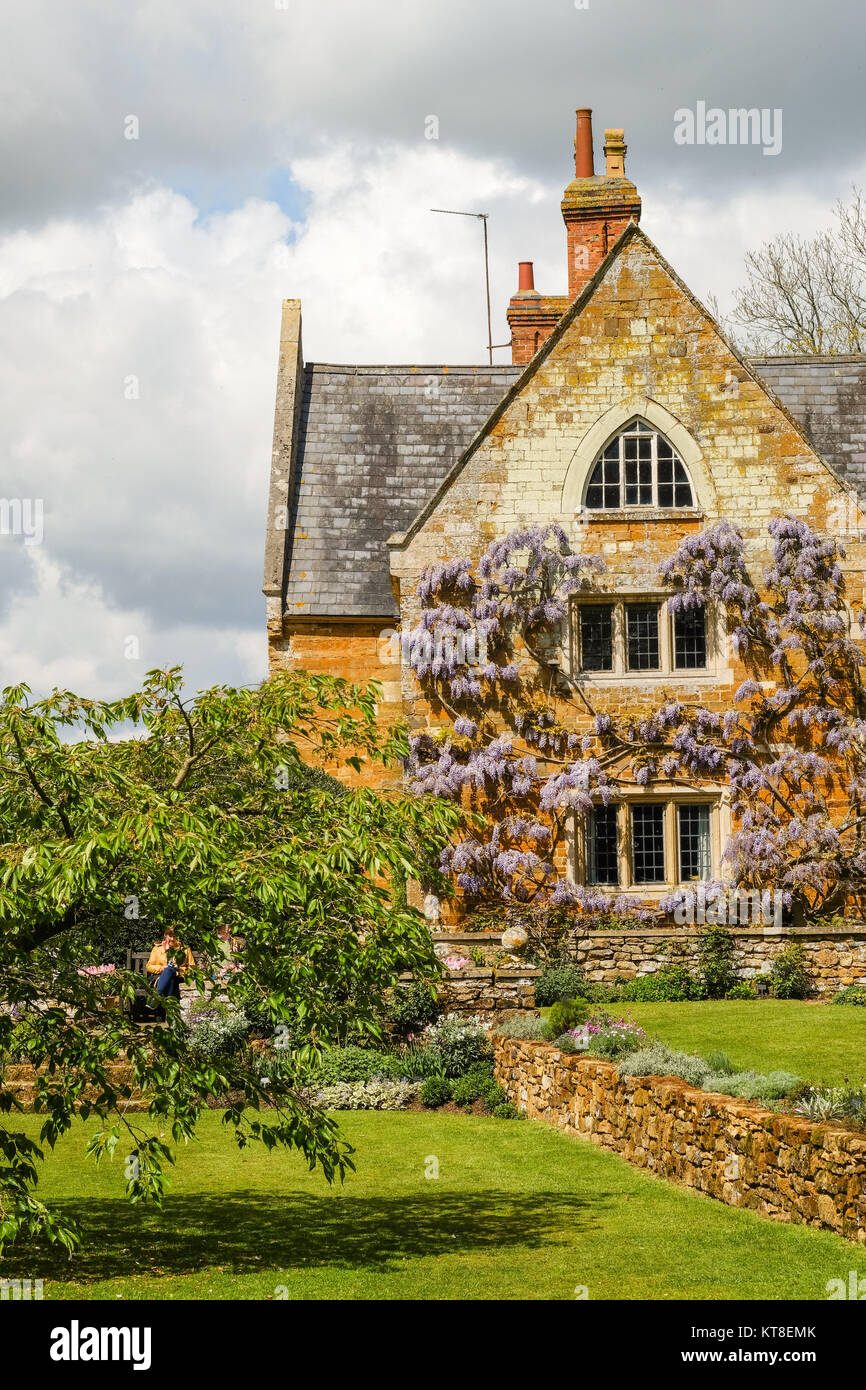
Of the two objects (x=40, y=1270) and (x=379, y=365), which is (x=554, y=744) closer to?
(x=379, y=365)

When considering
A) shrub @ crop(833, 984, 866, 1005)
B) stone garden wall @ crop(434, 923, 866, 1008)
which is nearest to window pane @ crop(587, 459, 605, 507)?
stone garden wall @ crop(434, 923, 866, 1008)

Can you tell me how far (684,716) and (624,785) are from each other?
1.51 m

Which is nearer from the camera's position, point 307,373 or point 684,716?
point 684,716

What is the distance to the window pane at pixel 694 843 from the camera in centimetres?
2373

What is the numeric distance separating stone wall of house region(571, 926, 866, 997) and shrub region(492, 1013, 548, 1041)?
8.80 feet

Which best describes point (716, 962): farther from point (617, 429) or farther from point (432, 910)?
point (617, 429)

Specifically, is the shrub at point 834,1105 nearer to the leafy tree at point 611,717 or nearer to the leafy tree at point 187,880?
the leafy tree at point 187,880

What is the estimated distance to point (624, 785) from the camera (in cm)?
2378

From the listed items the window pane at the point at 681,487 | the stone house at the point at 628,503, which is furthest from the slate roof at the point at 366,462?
the window pane at the point at 681,487

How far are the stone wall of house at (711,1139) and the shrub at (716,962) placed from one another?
4694 mm

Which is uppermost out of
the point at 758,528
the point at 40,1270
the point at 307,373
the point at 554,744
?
the point at 307,373

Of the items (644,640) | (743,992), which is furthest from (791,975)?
(644,640)

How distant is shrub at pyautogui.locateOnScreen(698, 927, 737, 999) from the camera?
68.3ft

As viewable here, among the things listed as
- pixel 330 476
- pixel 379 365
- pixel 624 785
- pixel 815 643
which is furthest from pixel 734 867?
pixel 379 365
